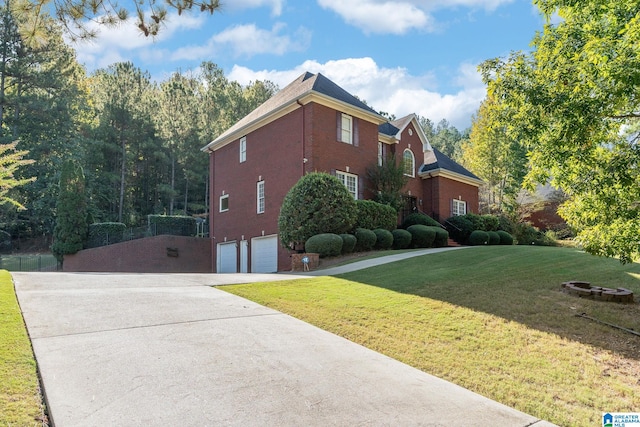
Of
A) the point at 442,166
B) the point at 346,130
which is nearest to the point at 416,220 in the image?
the point at 442,166

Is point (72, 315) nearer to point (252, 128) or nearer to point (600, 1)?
point (600, 1)

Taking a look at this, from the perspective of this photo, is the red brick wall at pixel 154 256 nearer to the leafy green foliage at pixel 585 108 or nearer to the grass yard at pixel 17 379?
the grass yard at pixel 17 379

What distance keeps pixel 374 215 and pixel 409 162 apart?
290 inches

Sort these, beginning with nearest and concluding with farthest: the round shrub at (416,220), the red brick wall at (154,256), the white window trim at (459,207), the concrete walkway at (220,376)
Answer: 1. the concrete walkway at (220,376)
2. the round shrub at (416,220)
3. the red brick wall at (154,256)
4. the white window trim at (459,207)

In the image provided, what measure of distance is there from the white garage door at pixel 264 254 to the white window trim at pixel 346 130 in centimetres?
567

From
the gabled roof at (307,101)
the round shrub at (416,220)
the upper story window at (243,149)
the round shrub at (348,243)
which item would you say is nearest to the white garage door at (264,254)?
the round shrub at (348,243)

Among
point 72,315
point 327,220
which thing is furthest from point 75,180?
point 72,315

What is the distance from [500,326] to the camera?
6.80 meters

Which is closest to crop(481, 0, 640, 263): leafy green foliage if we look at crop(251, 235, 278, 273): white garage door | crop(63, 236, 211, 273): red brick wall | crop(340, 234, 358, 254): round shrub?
crop(340, 234, 358, 254): round shrub

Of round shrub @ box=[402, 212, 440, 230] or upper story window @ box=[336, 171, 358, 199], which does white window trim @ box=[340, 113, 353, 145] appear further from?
round shrub @ box=[402, 212, 440, 230]

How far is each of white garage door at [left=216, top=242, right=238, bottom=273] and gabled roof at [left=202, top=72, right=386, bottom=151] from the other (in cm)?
618

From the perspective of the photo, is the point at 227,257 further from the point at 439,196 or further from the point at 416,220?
the point at 439,196

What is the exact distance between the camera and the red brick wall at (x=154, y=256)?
2392 centimetres

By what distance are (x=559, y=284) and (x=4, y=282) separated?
1174 centimetres
